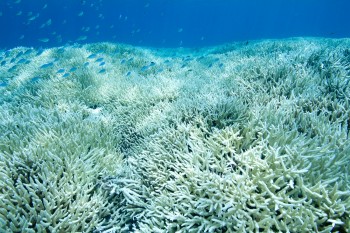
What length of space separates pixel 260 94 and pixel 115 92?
3.55 meters

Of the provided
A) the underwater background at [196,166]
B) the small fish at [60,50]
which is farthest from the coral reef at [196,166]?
the small fish at [60,50]

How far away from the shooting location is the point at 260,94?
4.14 metres

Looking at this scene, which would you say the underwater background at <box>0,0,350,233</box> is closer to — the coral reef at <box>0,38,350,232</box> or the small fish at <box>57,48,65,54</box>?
the coral reef at <box>0,38,350,232</box>

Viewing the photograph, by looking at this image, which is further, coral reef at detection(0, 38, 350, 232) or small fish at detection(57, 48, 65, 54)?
small fish at detection(57, 48, 65, 54)

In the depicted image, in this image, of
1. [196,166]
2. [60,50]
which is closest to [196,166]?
[196,166]

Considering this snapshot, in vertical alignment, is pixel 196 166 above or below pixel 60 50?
below

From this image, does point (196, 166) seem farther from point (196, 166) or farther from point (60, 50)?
point (60, 50)

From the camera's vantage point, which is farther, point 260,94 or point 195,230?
point 260,94

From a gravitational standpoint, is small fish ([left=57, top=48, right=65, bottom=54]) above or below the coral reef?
above

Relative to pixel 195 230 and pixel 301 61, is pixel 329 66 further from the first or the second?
pixel 195 230

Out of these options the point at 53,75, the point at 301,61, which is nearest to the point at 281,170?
the point at 301,61

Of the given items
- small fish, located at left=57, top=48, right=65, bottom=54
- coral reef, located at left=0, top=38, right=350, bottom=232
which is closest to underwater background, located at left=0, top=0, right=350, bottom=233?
coral reef, located at left=0, top=38, right=350, bottom=232

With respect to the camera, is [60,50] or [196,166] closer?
[196,166]

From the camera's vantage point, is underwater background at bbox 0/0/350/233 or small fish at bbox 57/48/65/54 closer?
underwater background at bbox 0/0/350/233
